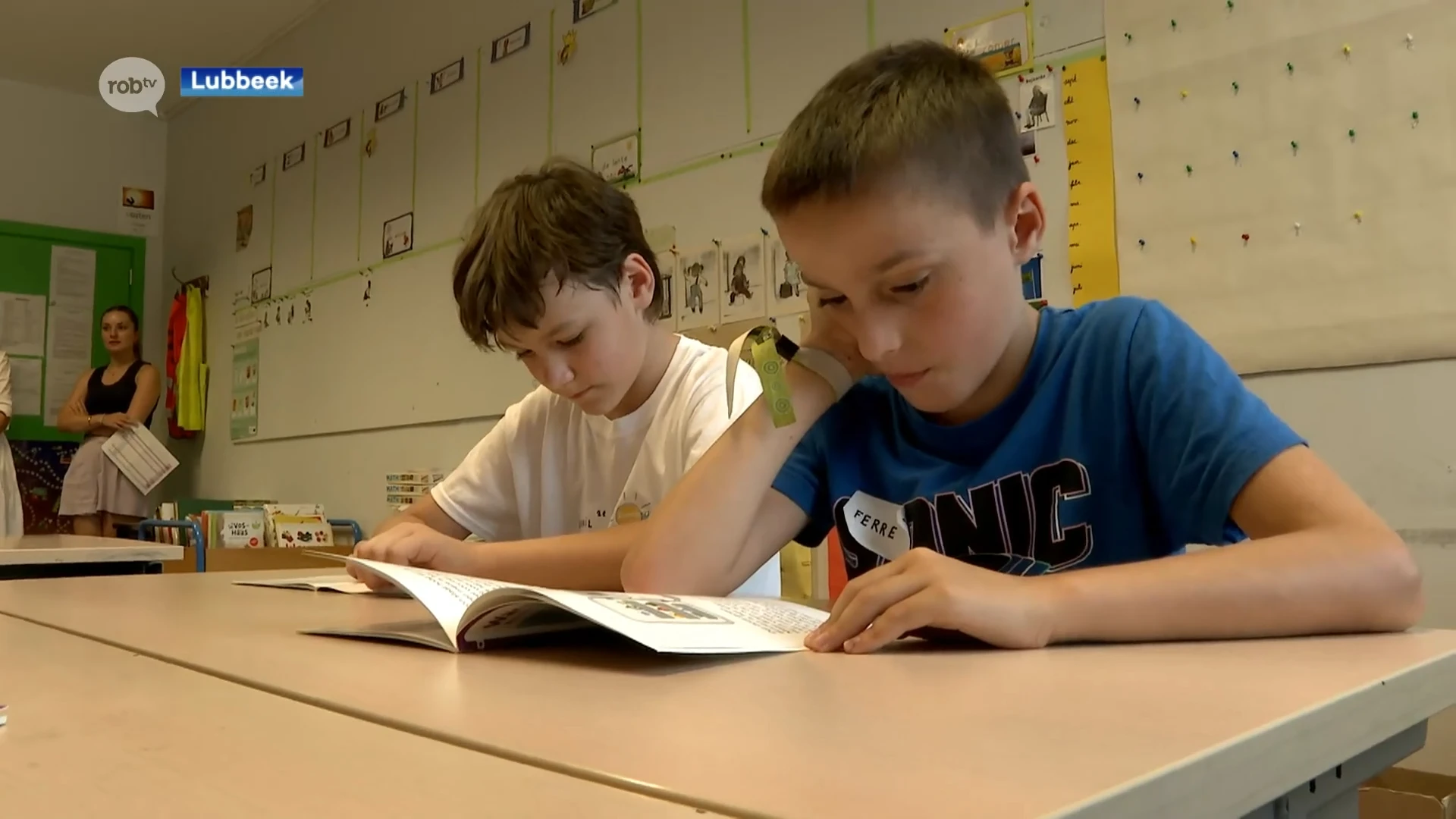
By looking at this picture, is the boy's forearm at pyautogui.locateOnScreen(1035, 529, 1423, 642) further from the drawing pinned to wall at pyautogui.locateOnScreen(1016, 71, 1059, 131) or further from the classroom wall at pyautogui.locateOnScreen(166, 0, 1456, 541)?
the drawing pinned to wall at pyautogui.locateOnScreen(1016, 71, 1059, 131)

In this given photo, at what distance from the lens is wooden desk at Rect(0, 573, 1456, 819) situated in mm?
307

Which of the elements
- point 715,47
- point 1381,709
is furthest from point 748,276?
point 1381,709

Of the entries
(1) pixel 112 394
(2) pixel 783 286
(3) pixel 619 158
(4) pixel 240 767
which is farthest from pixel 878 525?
(1) pixel 112 394

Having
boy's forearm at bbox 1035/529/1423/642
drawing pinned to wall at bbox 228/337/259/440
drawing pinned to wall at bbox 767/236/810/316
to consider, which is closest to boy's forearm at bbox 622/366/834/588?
boy's forearm at bbox 1035/529/1423/642

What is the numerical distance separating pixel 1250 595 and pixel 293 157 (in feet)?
→ 13.5

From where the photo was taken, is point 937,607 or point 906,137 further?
point 906,137

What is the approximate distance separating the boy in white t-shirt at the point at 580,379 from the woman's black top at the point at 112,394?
12.0ft

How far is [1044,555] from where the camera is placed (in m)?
0.84

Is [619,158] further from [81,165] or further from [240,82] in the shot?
[81,165]

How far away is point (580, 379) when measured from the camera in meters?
1.18

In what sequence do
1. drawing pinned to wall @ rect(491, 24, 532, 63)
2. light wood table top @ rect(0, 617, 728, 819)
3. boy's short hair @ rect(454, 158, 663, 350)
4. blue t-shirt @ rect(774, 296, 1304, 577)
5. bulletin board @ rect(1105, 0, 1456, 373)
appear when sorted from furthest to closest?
drawing pinned to wall @ rect(491, 24, 532, 63) < bulletin board @ rect(1105, 0, 1456, 373) < boy's short hair @ rect(454, 158, 663, 350) < blue t-shirt @ rect(774, 296, 1304, 577) < light wood table top @ rect(0, 617, 728, 819)

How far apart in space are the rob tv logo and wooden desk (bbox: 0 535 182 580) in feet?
8.43

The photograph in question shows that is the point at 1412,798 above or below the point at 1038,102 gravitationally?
below

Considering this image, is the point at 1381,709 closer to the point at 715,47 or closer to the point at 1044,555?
the point at 1044,555
